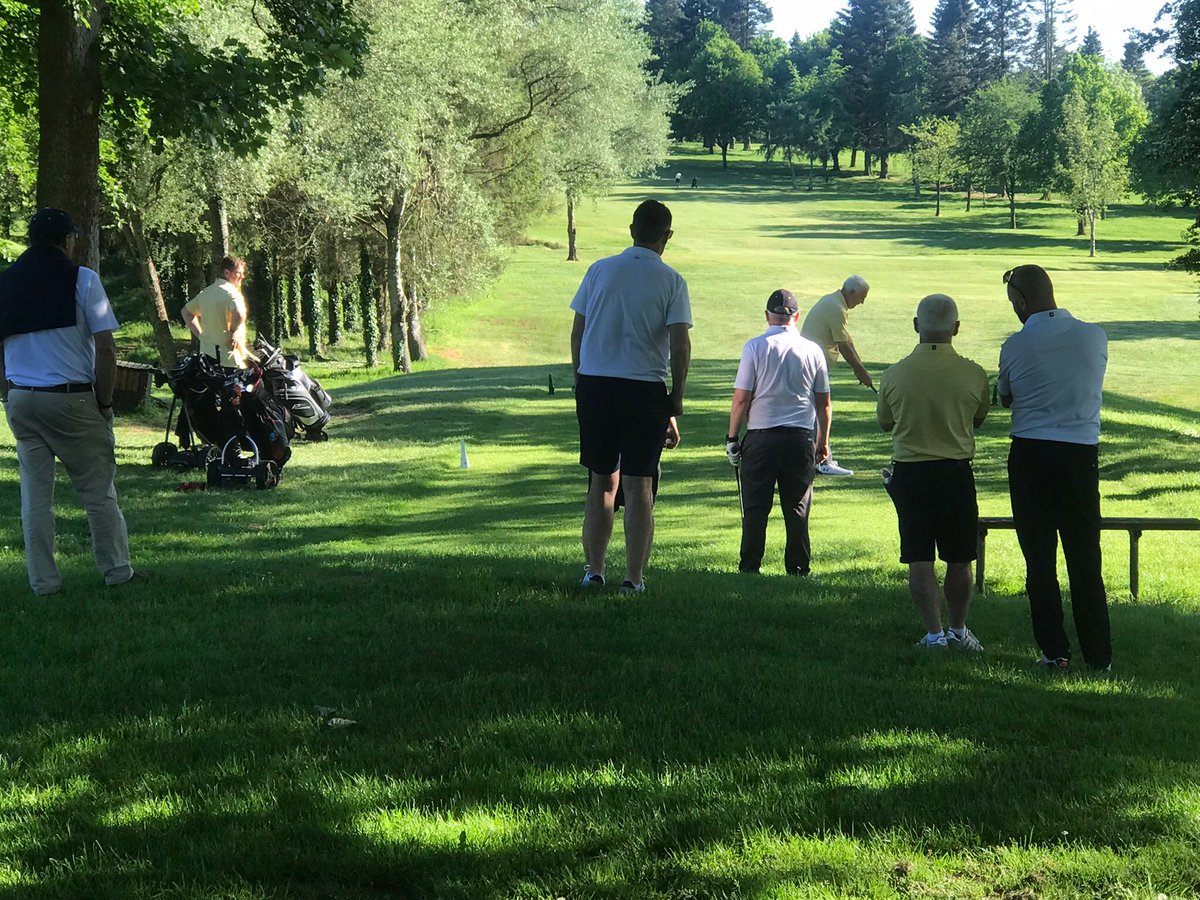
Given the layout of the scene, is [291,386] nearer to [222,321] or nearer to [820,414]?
[222,321]

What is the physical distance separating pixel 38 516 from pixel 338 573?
1935 millimetres

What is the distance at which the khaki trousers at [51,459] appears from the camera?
25.0 feet

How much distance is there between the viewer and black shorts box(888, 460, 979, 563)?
Answer: 23.0ft

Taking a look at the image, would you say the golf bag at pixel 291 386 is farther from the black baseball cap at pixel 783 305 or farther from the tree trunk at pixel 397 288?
the tree trunk at pixel 397 288

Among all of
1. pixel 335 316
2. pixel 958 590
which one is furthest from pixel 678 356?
pixel 335 316

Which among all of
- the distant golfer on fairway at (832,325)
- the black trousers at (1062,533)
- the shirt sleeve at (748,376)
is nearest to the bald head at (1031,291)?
the black trousers at (1062,533)

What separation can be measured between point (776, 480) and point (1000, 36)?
15078 centimetres

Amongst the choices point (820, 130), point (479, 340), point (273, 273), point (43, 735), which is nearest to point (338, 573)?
point (43, 735)

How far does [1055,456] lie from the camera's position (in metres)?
6.92

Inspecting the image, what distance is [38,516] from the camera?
7730 millimetres

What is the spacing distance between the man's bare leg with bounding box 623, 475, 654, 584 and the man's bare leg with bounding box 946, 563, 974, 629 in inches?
67.9

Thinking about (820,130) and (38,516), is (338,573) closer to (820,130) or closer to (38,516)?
(38,516)

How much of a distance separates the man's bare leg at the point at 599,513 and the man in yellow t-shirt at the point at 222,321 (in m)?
8.32

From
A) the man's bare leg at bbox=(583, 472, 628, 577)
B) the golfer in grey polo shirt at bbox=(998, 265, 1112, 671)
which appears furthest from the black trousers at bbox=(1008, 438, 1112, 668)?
the man's bare leg at bbox=(583, 472, 628, 577)
